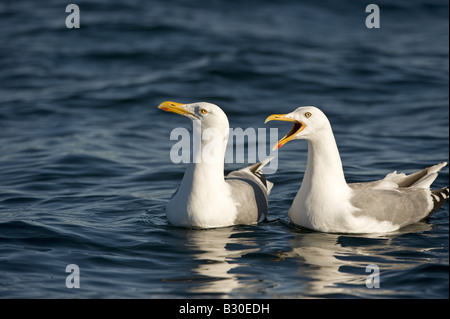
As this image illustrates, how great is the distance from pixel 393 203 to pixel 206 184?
2150 mm

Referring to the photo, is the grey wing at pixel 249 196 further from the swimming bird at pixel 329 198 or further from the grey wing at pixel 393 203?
the grey wing at pixel 393 203

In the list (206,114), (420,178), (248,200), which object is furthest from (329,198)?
(206,114)

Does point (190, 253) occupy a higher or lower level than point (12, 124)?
lower

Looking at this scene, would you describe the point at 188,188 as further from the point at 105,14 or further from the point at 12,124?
the point at 105,14

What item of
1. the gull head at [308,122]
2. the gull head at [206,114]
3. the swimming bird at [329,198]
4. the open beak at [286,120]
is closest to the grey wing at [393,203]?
the swimming bird at [329,198]

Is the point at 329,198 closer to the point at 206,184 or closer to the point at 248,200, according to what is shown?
the point at 248,200

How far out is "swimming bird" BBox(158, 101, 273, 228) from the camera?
7792 millimetres

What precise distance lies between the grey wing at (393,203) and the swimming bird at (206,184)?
4.35 feet

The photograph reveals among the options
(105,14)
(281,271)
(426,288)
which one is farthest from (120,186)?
(105,14)

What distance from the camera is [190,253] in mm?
7215

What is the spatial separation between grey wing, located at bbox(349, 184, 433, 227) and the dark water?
0.64ft

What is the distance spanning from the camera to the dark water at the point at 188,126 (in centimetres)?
673

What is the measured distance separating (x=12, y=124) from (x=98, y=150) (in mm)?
2592

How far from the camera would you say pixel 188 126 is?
14125 mm
